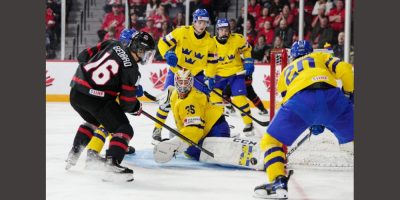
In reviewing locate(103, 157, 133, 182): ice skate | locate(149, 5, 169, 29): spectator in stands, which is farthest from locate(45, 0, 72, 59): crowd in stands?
locate(103, 157, 133, 182): ice skate

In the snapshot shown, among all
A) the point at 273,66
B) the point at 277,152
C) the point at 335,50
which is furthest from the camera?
the point at 335,50

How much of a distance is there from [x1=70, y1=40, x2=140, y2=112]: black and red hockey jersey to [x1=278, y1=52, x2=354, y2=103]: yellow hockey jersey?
3.06ft

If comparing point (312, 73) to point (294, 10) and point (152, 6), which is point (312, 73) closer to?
point (294, 10)

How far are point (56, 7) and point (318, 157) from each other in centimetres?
605

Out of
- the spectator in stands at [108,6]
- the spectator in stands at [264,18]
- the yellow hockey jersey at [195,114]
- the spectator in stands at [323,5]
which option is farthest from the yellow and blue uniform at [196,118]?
the spectator in stands at [108,6]

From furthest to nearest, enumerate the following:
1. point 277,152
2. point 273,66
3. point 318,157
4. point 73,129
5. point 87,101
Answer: point 73,129, point 273,66, point 318,157, point 87,101, point 277,152

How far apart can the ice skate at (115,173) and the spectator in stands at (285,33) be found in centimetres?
561

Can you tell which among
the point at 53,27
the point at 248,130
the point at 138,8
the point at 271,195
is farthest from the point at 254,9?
the point at 271,195

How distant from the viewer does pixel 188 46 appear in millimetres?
6723

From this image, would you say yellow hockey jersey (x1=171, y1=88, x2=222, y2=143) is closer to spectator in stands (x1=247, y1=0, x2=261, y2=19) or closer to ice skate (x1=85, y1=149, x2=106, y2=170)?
ice skate (x1=85, y1=149, x2=106, y2=170)

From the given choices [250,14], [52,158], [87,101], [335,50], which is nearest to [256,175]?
[87,101]

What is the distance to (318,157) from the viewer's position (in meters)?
5.29

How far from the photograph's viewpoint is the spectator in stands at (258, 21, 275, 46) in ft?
32.8

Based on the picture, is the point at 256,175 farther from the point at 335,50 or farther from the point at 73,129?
the point at 335,50
